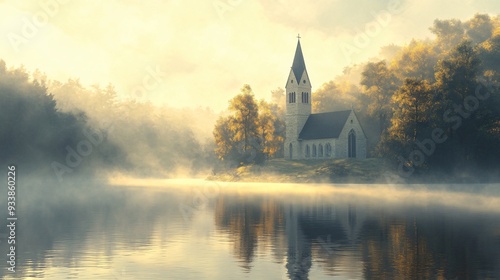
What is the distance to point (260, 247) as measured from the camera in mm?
29578

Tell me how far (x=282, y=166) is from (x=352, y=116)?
60.7ft

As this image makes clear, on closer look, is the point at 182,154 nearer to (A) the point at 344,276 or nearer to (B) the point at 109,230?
(B) the point at 109,230

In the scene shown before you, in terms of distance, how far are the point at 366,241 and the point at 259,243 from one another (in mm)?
5018

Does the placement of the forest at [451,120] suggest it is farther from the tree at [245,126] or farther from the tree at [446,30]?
the tree at [245,126]

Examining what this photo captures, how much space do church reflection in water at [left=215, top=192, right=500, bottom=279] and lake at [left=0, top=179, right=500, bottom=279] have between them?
0.15 feet

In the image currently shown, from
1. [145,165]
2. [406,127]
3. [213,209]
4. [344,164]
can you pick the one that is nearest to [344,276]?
[213,209]

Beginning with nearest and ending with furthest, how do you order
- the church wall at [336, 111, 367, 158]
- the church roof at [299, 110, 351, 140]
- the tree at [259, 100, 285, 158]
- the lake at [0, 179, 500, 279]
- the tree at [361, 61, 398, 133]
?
the lake at [0, 179, 500, 279]
the tree at [361, 61, 398, 133]
the church wall at [336, 111, 367, 158]
the church roof at [299, 110, 351, 140]
the tree at [259, 100, 285, 158]

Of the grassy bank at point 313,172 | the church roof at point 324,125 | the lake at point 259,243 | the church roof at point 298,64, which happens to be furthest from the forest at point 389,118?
the lake at point 259,243

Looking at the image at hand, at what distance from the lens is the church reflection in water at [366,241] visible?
23.3m

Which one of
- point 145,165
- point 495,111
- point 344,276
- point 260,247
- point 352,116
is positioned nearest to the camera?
point 344,276

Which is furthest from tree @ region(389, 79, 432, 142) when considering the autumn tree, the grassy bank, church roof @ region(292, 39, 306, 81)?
church roof @ region(292, 39, 306, 81)

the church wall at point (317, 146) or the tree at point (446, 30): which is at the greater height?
the tree at point (446, 30)

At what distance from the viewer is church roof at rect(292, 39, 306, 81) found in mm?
136875

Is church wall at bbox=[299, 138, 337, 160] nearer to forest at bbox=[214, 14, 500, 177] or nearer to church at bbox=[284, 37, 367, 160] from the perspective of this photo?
church at bbox=[284, 37, 367, 160]
